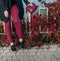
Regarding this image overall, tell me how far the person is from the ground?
21cm

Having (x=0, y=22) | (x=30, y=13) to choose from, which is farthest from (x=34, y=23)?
(x=0, y=22)

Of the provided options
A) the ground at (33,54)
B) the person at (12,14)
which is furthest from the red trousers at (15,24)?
the ground at (33,54)

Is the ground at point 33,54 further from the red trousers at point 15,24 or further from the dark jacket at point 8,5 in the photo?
the dark jacket at point 8,5

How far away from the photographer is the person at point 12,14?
8945 mm

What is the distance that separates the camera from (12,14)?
9.10 metres

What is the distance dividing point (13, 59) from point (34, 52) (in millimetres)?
622

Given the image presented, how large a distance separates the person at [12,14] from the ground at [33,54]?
0.69ft

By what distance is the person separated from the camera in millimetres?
8945

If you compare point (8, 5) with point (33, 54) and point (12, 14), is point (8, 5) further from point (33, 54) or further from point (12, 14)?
point (33, 54)

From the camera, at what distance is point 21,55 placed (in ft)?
29.0

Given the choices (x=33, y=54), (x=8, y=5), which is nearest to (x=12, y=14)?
(x=8, y=5)

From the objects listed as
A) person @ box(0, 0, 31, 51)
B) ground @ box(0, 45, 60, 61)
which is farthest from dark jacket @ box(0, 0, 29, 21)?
ground @ box(0, 45, 60, 61)

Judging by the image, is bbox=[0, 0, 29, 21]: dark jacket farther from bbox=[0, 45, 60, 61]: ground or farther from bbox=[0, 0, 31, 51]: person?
bbox=[0, 45, 60, 61]: ground

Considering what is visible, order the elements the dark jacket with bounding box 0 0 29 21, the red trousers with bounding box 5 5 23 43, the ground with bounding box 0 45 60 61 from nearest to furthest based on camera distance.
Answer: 1. the ground with bounding box 0 45 60 61
2. the dark jacket with bounding box 0 0 29 21
3. the red trousers with bounding box 5 5 23 43
